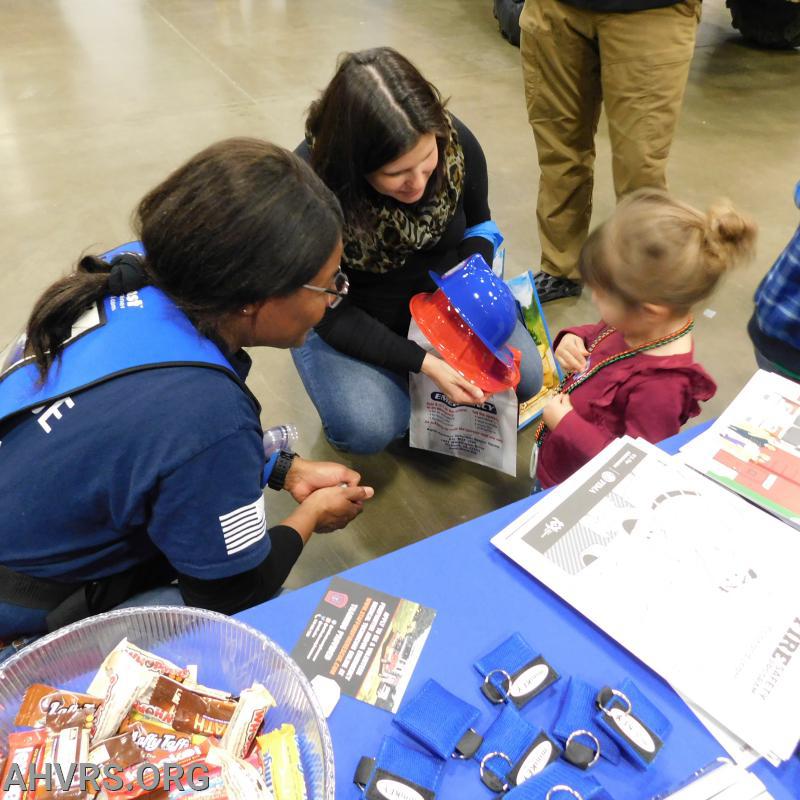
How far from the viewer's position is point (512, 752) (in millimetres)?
721

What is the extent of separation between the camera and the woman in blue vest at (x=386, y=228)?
129cm

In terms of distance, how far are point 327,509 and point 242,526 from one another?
0.37m

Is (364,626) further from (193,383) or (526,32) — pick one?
(526,32)

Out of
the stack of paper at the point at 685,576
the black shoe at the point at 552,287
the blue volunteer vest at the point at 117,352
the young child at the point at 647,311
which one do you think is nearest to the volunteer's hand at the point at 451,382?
the young child at the point at 647,311

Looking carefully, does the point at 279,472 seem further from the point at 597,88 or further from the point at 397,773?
the point at 597,88

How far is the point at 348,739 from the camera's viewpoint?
732 millimetres

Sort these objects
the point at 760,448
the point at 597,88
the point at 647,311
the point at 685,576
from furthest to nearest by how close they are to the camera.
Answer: the point at 597,88
the point at 647,311
the point at 760,448
the point at 685,576

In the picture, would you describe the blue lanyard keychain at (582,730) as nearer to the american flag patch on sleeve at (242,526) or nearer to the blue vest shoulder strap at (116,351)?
the american flag patch on sleeve at (242,526)

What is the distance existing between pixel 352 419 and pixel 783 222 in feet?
7.84

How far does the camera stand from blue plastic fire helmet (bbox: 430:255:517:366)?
144 cm

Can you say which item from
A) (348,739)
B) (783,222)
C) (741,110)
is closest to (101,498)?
(348,739)

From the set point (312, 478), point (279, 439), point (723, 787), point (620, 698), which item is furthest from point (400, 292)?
point (723, 787)

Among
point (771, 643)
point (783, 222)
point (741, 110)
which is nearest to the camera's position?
point (771, 643)

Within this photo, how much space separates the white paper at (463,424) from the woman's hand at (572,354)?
0.15 m
